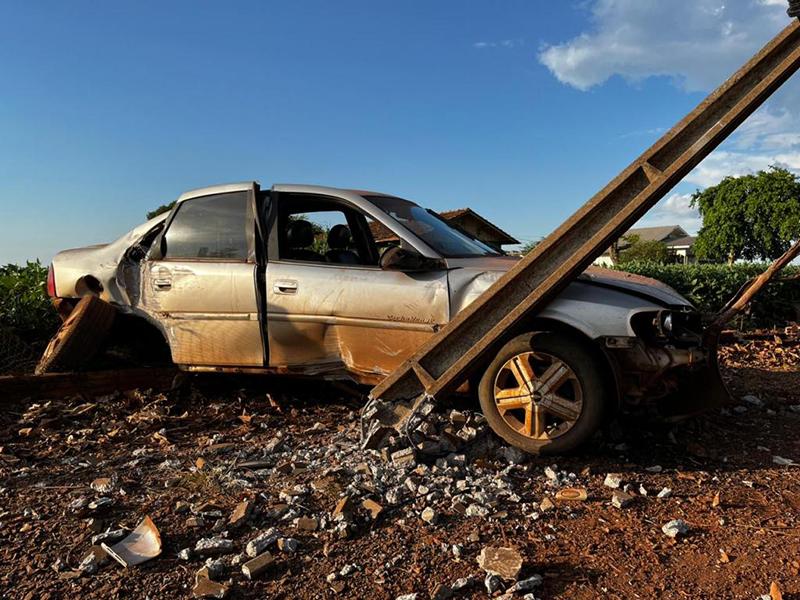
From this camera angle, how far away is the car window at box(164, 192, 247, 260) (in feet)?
15.4

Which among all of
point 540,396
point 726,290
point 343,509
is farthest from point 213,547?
point 726,290

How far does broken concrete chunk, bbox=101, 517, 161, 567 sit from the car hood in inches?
93.4

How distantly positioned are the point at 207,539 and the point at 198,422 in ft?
6.87

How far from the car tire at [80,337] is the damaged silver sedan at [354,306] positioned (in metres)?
0.01

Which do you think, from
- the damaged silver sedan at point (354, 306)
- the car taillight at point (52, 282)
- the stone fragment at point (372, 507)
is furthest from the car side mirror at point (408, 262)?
the car taillight at point (52, 282)

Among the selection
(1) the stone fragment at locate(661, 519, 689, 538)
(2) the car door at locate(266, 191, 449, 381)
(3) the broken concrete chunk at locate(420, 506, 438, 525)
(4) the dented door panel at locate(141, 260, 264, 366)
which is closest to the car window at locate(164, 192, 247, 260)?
(4) the dented door panel at locate(141, 260, 264, 366)

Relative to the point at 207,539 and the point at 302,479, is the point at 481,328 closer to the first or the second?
the point at 302,479

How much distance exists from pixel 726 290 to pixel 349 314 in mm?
10236

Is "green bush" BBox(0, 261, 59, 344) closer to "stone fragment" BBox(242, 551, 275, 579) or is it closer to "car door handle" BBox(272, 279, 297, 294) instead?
"car door handle" BBox(272, 279, 297, 294)

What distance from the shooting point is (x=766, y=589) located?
230 cm

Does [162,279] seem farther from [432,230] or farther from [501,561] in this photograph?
[501,561]

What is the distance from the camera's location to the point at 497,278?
13.0 ft

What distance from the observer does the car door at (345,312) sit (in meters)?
4.04

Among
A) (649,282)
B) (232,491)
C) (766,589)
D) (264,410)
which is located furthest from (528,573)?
(264,410)
